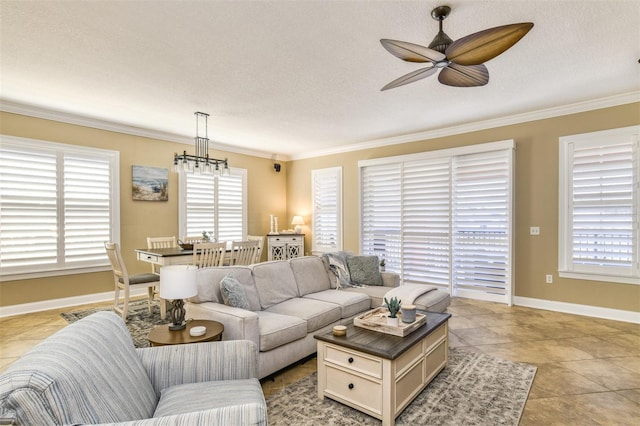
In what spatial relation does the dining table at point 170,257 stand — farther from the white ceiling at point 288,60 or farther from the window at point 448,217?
the window at point 448,217

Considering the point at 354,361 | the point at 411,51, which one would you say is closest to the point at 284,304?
Answer: the point at 354,361

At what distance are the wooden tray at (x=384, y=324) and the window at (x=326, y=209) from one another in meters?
4.13

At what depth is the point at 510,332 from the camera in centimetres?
368

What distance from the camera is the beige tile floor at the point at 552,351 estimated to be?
2264 millimetres

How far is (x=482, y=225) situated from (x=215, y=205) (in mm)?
4732

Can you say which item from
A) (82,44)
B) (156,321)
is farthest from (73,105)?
(156,321)

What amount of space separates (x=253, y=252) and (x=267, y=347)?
7.49 ft

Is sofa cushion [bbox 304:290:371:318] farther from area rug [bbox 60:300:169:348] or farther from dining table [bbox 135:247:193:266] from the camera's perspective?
area rug [bbox 60:300:169:348]

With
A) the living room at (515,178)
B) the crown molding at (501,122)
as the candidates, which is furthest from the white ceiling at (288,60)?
the living room at (515,178)

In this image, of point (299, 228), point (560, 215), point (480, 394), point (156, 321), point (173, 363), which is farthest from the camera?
point (299, 228)

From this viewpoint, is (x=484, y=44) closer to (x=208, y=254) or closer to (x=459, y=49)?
(x=459, y=49)

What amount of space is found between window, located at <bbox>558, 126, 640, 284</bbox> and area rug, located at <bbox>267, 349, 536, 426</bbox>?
2279mm

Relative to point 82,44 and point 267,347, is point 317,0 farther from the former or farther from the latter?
point 267,347

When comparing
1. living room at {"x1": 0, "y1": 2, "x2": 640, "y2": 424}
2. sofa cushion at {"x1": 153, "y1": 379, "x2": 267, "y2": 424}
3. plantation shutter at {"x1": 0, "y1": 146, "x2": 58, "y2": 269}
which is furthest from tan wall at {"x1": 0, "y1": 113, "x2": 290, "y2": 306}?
sofa cushion at {"x1": 153, "y1": 379, "x2": 267, "y2": 424}
